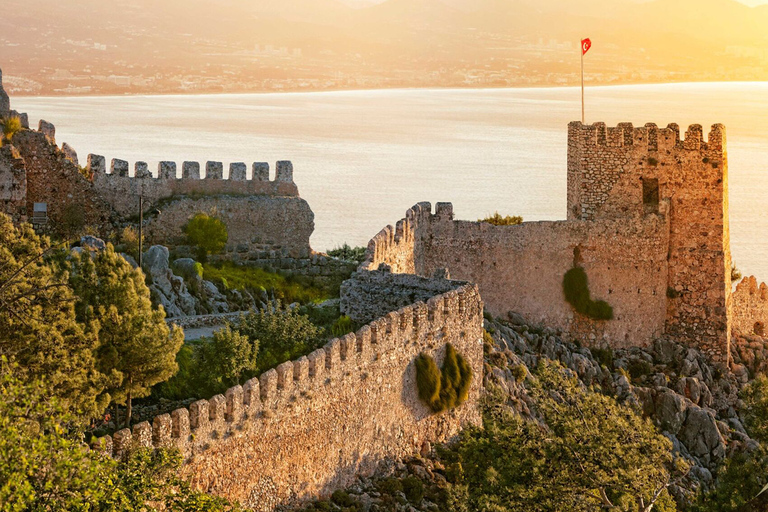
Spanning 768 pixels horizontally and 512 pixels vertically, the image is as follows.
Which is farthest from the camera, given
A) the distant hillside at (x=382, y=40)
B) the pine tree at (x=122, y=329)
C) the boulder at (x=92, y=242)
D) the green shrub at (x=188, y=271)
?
the distant hillside at (x=382, y=40)

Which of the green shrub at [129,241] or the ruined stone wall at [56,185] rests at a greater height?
the ruined stone wall at [56,185]

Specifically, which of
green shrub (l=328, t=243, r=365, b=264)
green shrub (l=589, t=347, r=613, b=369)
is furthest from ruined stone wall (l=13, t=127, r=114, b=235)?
green shrub (l=589, t=347, r=613, b=369)

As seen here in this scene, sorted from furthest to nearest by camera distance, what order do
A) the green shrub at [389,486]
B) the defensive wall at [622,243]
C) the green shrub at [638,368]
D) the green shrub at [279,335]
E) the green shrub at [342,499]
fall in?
the defensive wall at [622,243]
the green shrub at [638,368]
the green shrub at [279,335]
the green shrub at [389,486]
the green shrub at [342,499]

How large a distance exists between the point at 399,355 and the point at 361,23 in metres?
120

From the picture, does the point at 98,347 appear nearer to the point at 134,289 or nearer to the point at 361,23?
the point at 134,289

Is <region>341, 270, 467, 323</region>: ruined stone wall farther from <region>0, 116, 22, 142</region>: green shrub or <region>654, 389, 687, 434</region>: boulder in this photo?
<region>0, 116, 22, 142</region>: green shrub

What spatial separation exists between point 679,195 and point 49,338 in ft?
62.8

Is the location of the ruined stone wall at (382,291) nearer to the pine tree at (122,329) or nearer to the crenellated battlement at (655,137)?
the pine tree at (122,329)

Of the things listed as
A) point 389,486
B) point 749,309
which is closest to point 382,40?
→ point 749,309

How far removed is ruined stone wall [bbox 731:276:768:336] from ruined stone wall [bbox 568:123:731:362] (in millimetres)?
2070

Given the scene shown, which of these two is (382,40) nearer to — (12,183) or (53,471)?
(12,183)

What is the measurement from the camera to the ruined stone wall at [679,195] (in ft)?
129

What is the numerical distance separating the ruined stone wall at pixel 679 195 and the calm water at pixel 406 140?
57.6ft

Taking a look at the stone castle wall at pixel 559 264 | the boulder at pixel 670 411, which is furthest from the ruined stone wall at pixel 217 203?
the boulder at pixel 670 411
